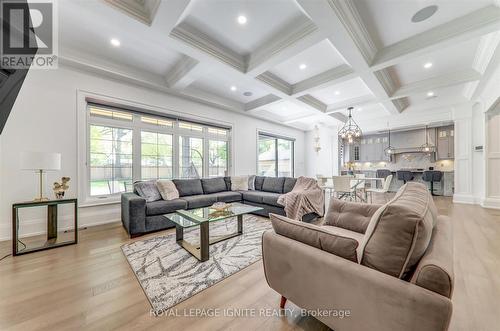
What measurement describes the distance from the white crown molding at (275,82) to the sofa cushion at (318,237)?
10.3ft

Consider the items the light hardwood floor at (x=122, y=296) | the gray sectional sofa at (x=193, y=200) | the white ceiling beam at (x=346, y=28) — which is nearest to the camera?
the light hardwood floor at (x=122, y=296)

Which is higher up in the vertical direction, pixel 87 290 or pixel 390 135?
pixel 390 135

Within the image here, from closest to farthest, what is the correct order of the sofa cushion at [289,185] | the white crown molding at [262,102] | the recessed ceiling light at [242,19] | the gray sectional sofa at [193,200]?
1. the recessed ceiling light at [242,19]
2. the gray sectional sofa at [193,200]
3. the sofa cushion at [289,185]
4. the white crown molding at [262,102]

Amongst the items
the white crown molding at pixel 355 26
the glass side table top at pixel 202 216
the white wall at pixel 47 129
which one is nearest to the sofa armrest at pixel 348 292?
the glass side table top at pixel 202 216

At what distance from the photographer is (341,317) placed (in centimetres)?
104

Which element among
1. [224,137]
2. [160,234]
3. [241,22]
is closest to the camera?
[241,22]

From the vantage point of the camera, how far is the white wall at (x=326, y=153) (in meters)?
8.05

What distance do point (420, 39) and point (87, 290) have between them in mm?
4937

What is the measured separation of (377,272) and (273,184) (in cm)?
380

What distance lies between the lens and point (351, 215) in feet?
6.44

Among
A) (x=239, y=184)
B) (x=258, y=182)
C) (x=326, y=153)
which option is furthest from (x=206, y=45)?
(x=326, y=153)

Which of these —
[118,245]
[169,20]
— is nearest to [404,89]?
[169,20]

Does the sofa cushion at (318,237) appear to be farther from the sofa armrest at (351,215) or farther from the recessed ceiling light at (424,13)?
the recessed ceiling light at (424,13)

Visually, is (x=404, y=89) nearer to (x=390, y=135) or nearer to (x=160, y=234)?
(x=390, y=135)
